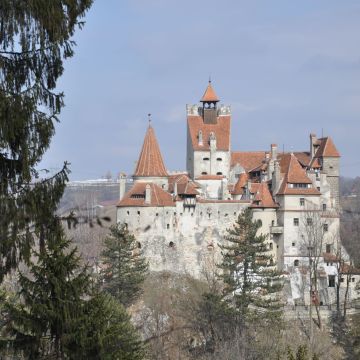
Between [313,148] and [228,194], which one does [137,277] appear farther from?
[313,148]

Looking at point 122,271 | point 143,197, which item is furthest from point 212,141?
point 122,271

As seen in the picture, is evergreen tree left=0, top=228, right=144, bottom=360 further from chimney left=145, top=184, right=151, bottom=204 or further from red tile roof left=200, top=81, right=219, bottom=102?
red tile roof left=200, top=81, right=219, bottom=102

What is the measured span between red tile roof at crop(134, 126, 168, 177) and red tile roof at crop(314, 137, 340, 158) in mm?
13417

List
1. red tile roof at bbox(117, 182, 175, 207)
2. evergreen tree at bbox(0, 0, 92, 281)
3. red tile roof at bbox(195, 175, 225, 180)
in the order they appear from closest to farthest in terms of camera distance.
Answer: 1. evergreen tree at bbox(0, 0, 92, 281)
2. red tile roof at bbox(117, 182, 175, 207)
3. red tile roof at bbox(195, 175, 225, 180)

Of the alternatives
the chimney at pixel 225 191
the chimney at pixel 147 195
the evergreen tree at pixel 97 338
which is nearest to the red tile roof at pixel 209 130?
the chimney at pixel 225 191

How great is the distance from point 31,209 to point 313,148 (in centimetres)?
6353

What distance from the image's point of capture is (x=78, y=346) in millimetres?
17484

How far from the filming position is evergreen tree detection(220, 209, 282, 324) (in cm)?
5847

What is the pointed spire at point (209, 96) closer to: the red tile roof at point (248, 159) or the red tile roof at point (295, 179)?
the red tile roof at point (248, 159)

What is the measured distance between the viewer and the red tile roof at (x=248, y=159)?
7425 cm

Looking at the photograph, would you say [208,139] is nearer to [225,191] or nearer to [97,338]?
[225,191]

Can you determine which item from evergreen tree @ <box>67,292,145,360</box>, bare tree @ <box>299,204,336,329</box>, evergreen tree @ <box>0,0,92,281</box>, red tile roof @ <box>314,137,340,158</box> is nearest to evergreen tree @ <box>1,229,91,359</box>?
evergreen tree @ <box>67,292,145,360</box>

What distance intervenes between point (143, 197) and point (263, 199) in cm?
904

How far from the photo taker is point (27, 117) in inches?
512
